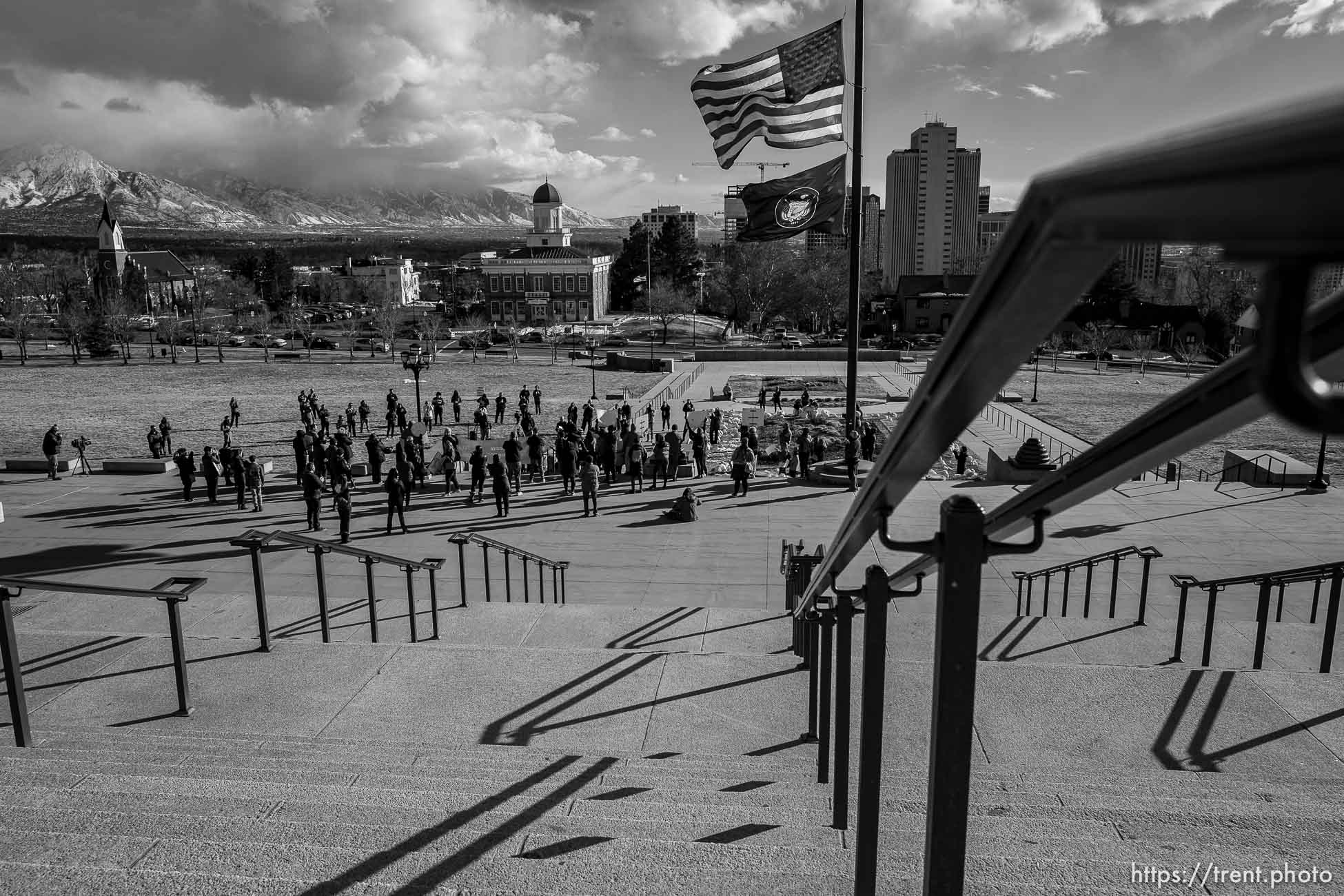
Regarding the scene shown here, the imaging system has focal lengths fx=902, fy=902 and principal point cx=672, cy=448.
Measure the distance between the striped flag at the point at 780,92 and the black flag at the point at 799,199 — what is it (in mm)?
917

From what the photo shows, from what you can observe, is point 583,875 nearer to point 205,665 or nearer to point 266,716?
point 266,716

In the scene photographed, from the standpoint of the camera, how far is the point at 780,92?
14.3 m

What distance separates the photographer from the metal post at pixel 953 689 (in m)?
2.08

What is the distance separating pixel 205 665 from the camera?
6605 millimetres

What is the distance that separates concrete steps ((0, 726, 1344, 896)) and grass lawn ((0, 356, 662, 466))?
65.5ft

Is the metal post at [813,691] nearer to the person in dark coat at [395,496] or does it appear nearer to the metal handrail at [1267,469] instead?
the person in dark coat at [395,496]

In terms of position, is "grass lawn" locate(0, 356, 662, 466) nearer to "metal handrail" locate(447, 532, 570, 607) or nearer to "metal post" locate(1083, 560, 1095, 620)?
"metal handrail" locate(447, 532, 570, 607)

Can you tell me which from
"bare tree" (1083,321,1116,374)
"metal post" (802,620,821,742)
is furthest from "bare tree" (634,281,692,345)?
"metal post" (802,620,821,742)

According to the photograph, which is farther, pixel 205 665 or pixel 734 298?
pixel 734 298

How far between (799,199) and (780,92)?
1.82 metres

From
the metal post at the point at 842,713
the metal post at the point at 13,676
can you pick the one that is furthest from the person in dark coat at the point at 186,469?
the metal post at the point at 842,713

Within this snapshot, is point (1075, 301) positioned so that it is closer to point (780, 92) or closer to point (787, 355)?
point (780, 92)

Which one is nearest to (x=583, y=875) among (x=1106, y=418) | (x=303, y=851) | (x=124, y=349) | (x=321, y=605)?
(x=303, y=851)

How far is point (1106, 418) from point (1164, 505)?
18.3 meters
